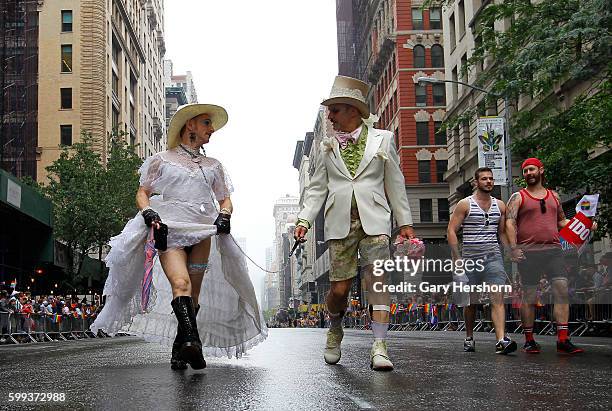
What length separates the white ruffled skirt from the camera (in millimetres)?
7285

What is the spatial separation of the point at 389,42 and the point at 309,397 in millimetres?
59444

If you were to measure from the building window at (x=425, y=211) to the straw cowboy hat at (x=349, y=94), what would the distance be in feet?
177

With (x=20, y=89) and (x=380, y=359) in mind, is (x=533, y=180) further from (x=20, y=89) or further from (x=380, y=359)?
(x=20, y=89)

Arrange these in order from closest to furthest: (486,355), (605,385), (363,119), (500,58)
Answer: (605,385), (363,119), (486,355), (500,58)

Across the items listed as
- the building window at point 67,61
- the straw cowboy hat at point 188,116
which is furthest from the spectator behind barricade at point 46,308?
the building window at point 67,61

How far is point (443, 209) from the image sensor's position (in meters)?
60.6

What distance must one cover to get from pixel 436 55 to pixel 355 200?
56.3 m

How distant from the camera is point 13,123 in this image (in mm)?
50281

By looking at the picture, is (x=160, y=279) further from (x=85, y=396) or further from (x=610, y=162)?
(x=610, y=162)

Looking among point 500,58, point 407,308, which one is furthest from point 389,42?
point 500,58

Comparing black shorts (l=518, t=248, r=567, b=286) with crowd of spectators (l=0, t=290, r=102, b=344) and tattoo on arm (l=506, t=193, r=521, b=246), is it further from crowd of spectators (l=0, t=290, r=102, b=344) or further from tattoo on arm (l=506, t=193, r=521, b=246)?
crowd of spectators (l=0, t=290, r=102, b=344)

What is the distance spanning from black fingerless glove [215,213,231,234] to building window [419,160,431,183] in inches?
2156

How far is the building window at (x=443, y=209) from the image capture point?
60.6m

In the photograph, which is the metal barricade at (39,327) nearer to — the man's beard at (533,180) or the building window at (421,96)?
the man's beard at (533,180)
